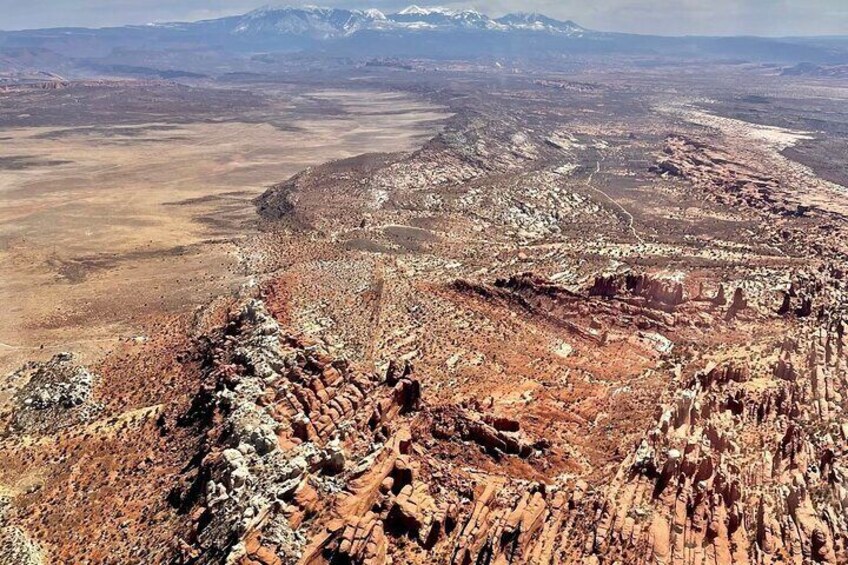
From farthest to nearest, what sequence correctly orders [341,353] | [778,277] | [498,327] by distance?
[778,277]
[498,327]
[341,353]

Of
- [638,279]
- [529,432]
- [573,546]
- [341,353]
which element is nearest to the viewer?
[573,546]

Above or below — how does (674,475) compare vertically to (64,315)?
above

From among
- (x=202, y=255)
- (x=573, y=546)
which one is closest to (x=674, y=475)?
(x=573, y=546)

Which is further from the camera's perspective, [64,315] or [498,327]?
[64,315]

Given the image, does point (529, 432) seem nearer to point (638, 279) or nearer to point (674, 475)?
point (674, 475)

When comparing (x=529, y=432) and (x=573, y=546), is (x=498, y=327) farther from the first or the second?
(x=573, y=546)

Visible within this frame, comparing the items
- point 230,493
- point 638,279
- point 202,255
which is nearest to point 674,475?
point 230,493
